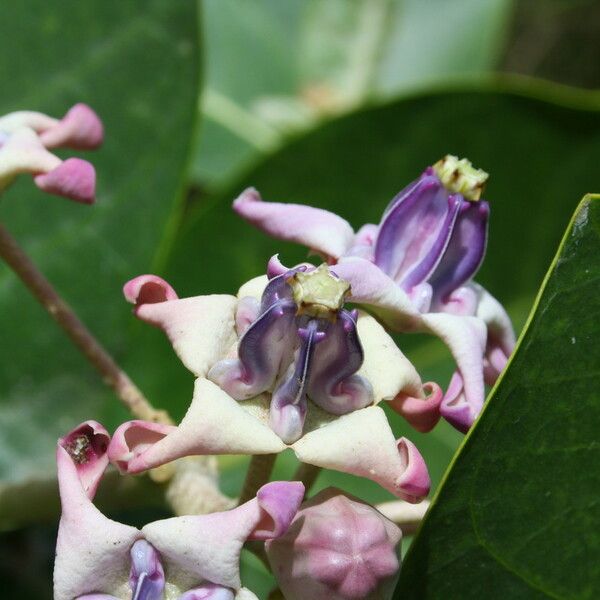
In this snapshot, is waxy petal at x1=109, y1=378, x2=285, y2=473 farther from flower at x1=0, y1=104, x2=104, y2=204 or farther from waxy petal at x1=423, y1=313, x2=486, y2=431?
flower at x1=0, y1=104, x2=104, y2=204

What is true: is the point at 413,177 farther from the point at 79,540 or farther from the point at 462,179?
the point at 79,540

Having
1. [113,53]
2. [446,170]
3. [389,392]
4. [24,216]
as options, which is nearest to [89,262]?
[24,216]

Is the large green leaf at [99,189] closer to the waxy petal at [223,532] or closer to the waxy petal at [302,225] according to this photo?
the waxy petal at [302,225]

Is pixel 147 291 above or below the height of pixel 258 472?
above

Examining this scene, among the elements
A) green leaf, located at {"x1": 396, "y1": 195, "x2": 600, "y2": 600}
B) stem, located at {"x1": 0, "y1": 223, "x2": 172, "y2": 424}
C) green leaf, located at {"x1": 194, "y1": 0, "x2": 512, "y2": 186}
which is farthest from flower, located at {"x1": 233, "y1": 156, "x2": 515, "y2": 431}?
green leaf, located at {"x1": 194, "y1": 0, "x2": 512, "y2": 186}

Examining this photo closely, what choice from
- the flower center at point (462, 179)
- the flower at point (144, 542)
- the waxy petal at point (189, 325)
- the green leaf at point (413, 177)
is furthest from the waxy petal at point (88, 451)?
the green leaf at point (413, 177)

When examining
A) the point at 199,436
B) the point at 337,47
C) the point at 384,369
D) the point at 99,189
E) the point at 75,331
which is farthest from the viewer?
the point at 337,47

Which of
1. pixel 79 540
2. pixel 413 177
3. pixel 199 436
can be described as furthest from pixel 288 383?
pixel 413 177
